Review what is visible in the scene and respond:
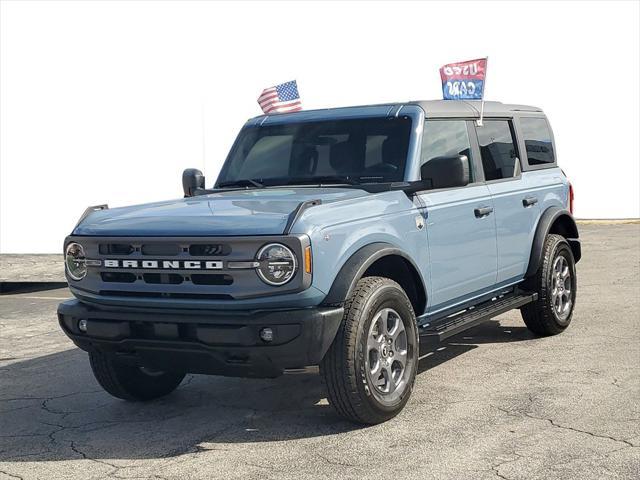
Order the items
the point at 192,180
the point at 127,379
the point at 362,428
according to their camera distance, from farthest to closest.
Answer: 1. the point at 192,180
2. the point at 127,379
3. the point at 362,428

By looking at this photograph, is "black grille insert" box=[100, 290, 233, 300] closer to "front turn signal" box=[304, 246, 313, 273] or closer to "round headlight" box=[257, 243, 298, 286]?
"round headlight" box=[257, 243, 298, 286]

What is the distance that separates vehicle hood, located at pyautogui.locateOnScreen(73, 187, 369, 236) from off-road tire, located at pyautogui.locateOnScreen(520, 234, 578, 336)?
2353 mm

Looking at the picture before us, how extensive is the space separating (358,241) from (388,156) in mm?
1097

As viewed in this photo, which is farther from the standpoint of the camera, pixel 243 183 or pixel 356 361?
pixel 243 183

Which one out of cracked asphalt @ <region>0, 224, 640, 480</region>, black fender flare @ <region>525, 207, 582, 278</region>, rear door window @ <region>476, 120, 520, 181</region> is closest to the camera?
cracked asphalt @ <region>0, 224, 640, 480</region>

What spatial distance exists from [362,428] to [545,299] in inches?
110

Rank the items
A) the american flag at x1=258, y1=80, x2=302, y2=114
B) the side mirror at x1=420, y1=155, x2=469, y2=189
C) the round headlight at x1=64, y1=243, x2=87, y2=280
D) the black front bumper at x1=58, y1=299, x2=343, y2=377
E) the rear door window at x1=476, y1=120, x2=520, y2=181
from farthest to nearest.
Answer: the american flag at x1=258, y1=80, x2=302, y2=114 < the rear door window at x1=476, y1=120, x2=520, y2=181 < the side mirror at x1=420, y1=155, x2=469, y2=189 < the round headlight at x1=64, y1=243, x2=87, y2=280 < the black front bumper at x1=58, y1=299, x2=343, y2=377

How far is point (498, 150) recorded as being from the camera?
7230 millimetres

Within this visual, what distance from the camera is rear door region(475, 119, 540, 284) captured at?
6.90m

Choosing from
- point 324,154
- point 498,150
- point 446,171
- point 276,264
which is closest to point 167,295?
point 276,264

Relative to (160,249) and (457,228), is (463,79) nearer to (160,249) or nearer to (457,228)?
(457,228)

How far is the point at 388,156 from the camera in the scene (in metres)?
6.14

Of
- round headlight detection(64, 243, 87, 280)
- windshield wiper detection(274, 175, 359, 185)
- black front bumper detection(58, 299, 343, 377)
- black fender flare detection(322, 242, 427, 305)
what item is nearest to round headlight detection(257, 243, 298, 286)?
black front bumper detection(58, 299, 343, 377)

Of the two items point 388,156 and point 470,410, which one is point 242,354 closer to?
point 470,410
